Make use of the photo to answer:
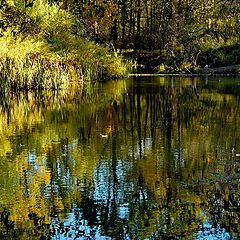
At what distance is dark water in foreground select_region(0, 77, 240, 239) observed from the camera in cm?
471

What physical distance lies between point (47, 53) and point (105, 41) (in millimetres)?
12506

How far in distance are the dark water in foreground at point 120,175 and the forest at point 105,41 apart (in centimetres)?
582

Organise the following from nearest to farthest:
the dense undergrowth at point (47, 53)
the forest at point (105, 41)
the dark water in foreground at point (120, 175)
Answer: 1. the dark water in foreground at point (120, 175)
2. the dense undergrowth at point (47, 53)
3. the forest at point (105, 41)

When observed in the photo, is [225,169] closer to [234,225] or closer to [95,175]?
[95,175]

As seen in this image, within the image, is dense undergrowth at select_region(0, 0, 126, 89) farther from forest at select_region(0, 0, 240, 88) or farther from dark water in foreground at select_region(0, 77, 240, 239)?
dark water in foreground at select_region(0, 77, 240, 239)

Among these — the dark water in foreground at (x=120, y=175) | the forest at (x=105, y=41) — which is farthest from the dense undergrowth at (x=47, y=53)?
the dark water in foreground at (x=120, y=175)

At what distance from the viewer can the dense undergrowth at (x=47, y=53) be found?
728 inches

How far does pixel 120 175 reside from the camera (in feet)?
20.9

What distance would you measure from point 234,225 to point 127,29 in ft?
116

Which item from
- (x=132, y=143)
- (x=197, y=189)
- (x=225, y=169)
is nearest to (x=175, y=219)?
(x=197, y=189)

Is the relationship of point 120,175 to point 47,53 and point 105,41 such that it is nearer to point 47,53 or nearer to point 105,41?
point 47,53

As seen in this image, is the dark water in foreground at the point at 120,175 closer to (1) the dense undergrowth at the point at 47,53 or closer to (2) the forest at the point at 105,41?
(2) the forest at the point at 105,41

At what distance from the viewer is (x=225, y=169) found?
264 inches

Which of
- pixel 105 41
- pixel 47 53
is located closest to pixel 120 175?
pixel 47 53
